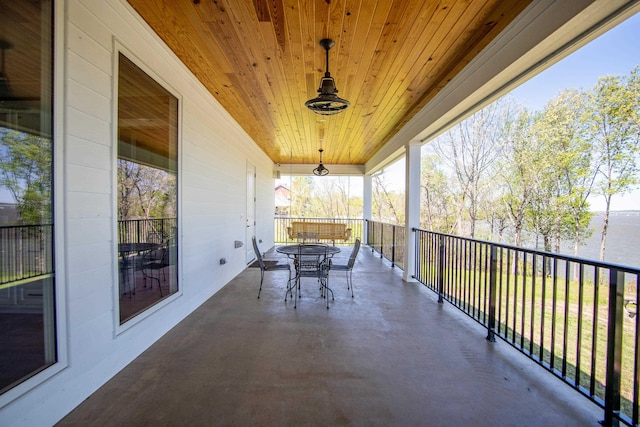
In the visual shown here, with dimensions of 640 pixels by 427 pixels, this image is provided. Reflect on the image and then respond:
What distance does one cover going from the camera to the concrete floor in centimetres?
157

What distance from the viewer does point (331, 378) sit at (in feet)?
6.36

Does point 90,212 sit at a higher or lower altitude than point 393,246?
higher

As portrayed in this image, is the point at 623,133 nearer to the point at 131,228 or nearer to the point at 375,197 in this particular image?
the point at 131,228

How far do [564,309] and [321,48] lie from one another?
283 centimetres

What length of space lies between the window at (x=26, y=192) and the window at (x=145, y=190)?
0.55 metres

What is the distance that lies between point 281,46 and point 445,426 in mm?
3028

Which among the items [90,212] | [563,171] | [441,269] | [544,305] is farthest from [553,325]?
[563,171]

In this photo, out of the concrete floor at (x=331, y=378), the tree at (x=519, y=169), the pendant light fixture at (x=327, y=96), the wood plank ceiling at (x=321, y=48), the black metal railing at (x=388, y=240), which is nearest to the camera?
the concrete floor at (x=331, y=378)

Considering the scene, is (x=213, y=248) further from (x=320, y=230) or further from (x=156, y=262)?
(x=320, y=230)

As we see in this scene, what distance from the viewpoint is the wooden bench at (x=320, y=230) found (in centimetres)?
749

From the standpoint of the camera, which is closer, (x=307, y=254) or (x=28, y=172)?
(x=28, y=172)

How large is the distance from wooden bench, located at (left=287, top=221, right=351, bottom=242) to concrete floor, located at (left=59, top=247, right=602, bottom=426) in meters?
4.38

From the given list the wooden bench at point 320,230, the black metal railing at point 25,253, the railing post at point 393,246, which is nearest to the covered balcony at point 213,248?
the black metal railing at point 25,253

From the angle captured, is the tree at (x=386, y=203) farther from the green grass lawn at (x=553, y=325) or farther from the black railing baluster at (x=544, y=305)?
the green grass lawn at (x=553, y=325)
